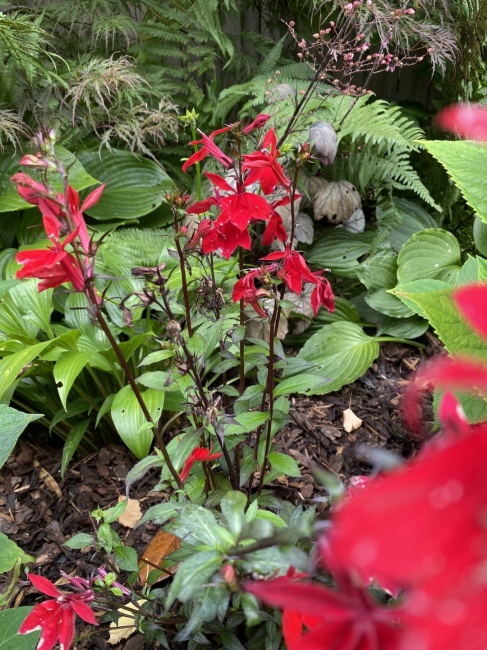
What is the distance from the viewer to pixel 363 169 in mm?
1753

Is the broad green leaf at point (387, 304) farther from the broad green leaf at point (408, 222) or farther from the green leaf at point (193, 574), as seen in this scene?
the green leaf at point (193, 574)

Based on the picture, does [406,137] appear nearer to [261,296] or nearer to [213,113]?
[213,113]

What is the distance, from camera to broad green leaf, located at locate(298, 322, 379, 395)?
1.49 m

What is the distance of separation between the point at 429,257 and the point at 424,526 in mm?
1592

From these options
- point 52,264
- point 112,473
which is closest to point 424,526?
point 52,264

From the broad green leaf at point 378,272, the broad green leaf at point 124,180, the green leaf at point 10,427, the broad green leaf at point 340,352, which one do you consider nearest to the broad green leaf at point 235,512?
the green leaf at point 10,427

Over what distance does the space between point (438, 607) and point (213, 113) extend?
6.53ft

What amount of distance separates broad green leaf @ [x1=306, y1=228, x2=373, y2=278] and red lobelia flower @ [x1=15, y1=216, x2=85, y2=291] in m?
1.33

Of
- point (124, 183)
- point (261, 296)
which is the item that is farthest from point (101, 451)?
point (124, 183)

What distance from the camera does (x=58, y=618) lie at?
1.92 ft

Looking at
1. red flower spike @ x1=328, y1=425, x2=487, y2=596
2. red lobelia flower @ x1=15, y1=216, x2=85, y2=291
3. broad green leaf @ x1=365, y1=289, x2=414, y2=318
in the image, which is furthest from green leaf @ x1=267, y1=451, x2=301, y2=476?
broad green leaf @ x1=365, y1=289, x2=414, y2=318

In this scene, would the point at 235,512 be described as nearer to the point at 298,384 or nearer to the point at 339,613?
the point at 339,613

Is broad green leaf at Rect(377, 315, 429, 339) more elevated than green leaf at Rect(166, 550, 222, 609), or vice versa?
green leaf at Rect(166, 550, 222, 609)

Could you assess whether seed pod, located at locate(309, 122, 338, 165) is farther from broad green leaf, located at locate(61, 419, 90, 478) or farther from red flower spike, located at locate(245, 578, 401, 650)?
red flower spike, located at locate(245, 578, 401, 650)
